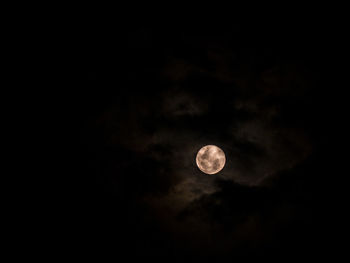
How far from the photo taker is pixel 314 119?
3.46 m

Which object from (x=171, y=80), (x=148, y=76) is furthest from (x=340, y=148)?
(x=148, y=76)

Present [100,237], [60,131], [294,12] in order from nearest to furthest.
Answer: [294,12] < [60,131] < [100,237]

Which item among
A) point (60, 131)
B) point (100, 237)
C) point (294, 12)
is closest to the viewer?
point (294, 12)

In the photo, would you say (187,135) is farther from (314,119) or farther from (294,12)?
(294,12)

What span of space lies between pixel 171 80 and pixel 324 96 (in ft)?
7.68

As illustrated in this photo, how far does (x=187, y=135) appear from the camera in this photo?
3.58 meters

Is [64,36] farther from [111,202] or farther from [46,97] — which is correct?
[111,202]

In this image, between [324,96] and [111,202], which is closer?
[324,96]

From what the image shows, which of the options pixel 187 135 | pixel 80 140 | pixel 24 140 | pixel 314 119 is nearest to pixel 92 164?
pixel 80 140

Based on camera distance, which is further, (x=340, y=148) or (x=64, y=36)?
(x=340, y=148)

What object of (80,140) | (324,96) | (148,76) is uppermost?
(148,76)

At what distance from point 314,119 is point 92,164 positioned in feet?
11.9

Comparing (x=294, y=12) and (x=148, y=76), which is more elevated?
(x=294, y=12)

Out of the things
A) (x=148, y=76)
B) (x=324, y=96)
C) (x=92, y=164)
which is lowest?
(x=92, y=164)
